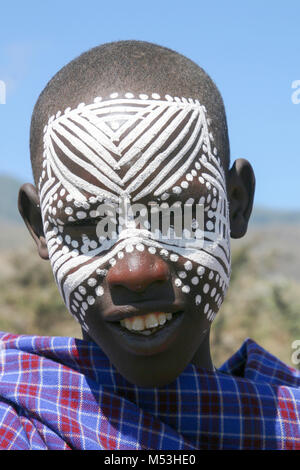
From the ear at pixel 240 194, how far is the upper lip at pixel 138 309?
56 cm

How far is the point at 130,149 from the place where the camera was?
1914 mm

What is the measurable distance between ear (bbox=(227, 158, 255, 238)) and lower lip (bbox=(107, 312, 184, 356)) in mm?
591

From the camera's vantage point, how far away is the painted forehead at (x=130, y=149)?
1908 mm

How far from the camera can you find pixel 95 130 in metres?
1.96

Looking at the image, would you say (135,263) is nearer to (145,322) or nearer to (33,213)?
(145,322)

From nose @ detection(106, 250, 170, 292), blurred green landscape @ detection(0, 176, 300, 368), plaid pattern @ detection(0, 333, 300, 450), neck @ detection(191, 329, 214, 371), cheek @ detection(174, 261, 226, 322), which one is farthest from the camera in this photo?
blurred green landscape @ detection(0, 176, 300, 368)

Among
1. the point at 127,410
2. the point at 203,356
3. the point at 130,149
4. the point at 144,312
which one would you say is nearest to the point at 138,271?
the point at 144,312

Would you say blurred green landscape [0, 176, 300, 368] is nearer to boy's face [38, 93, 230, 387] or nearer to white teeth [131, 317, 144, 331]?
boy's face [38, 93, 230, 387]

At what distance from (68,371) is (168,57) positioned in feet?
4.17

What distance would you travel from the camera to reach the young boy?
1.89 m

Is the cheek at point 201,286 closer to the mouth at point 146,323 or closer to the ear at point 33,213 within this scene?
the mouth at point 146,323

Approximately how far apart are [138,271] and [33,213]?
73 centimetres

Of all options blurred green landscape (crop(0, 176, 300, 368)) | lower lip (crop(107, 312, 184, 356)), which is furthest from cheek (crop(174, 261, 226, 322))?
blurred green landscape (crop(0, 176, 300, 368))
